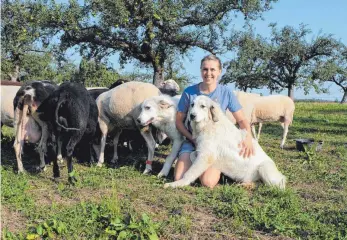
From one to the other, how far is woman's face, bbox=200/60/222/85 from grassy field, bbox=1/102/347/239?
4.86 feet

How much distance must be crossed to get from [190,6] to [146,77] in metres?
17.1

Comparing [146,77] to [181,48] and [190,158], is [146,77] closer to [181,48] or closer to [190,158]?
[181,48]

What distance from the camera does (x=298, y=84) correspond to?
130 feet

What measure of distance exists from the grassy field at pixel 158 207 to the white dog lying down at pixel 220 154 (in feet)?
0.64

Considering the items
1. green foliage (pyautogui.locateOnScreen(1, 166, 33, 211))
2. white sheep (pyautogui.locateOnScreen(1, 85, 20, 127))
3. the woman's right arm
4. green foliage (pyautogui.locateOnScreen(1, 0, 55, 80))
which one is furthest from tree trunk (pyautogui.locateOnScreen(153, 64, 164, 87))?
green foliage (pyautogui.locateOnScreen(1, 166, 33, 211))

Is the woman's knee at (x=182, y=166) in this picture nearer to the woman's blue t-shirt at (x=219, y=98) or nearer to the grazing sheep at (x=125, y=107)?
the woman's blue t-shirt at (x=219, y=98)

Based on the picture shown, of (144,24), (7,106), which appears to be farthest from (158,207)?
(144,24)

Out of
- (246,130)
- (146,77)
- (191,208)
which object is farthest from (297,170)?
(146,77)

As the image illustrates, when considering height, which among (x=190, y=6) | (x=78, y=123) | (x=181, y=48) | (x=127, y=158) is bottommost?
(x=127, y=158)

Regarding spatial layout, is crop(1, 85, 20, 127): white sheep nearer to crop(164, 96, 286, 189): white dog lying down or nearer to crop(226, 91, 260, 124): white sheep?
crop(164, 96, 286, 189): white dog lying down

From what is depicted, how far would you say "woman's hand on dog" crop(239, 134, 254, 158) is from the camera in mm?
5715

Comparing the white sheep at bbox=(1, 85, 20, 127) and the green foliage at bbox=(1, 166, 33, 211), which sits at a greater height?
the white sheep at bbox=(1, 85, 20, 127)

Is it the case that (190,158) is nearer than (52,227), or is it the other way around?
(52,227)

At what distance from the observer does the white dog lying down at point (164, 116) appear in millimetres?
6578
